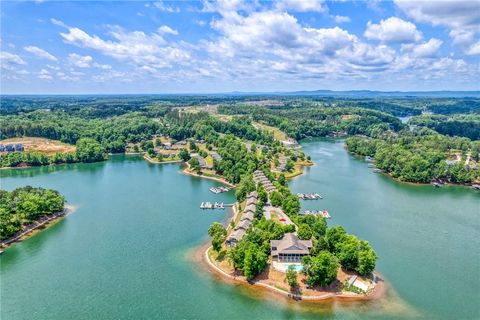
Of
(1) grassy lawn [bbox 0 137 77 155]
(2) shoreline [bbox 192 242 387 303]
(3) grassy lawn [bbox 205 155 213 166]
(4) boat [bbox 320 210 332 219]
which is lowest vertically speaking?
(4) boat [bbox 320 210 332 219]

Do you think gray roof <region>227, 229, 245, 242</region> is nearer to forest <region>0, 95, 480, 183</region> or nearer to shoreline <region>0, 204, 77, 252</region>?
forest <region>0, 95, 480, 183</region>

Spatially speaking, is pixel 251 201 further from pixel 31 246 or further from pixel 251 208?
pixel 31 246

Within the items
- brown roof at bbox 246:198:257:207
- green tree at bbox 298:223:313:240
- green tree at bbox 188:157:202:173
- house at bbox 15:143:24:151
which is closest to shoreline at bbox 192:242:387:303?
green tree at bbox 298:223:313:240

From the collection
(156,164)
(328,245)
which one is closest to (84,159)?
(156,164)

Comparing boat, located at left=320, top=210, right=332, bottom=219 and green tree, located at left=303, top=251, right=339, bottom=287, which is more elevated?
green tree, located at left=303, top=251, right=339, bottom=287

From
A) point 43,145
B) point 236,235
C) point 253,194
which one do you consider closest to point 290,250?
point 236,235

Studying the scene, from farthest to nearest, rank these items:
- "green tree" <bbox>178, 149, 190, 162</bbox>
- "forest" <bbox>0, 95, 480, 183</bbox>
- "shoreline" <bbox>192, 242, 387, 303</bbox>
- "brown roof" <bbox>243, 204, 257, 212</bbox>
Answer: "green tree" <bbox>178, 149, 190, 162</bbox>
"forest" <bbox>0, 95, 480, 183</bbox>
"brown roof" <bbox>243, 204, 257, 212</bbox>
"shoreline" <bbox>192, 242, 387, 303</bbox>

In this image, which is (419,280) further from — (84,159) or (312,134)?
(312,134)

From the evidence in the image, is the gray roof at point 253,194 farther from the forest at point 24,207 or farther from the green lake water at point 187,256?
the forest at point 24,207
